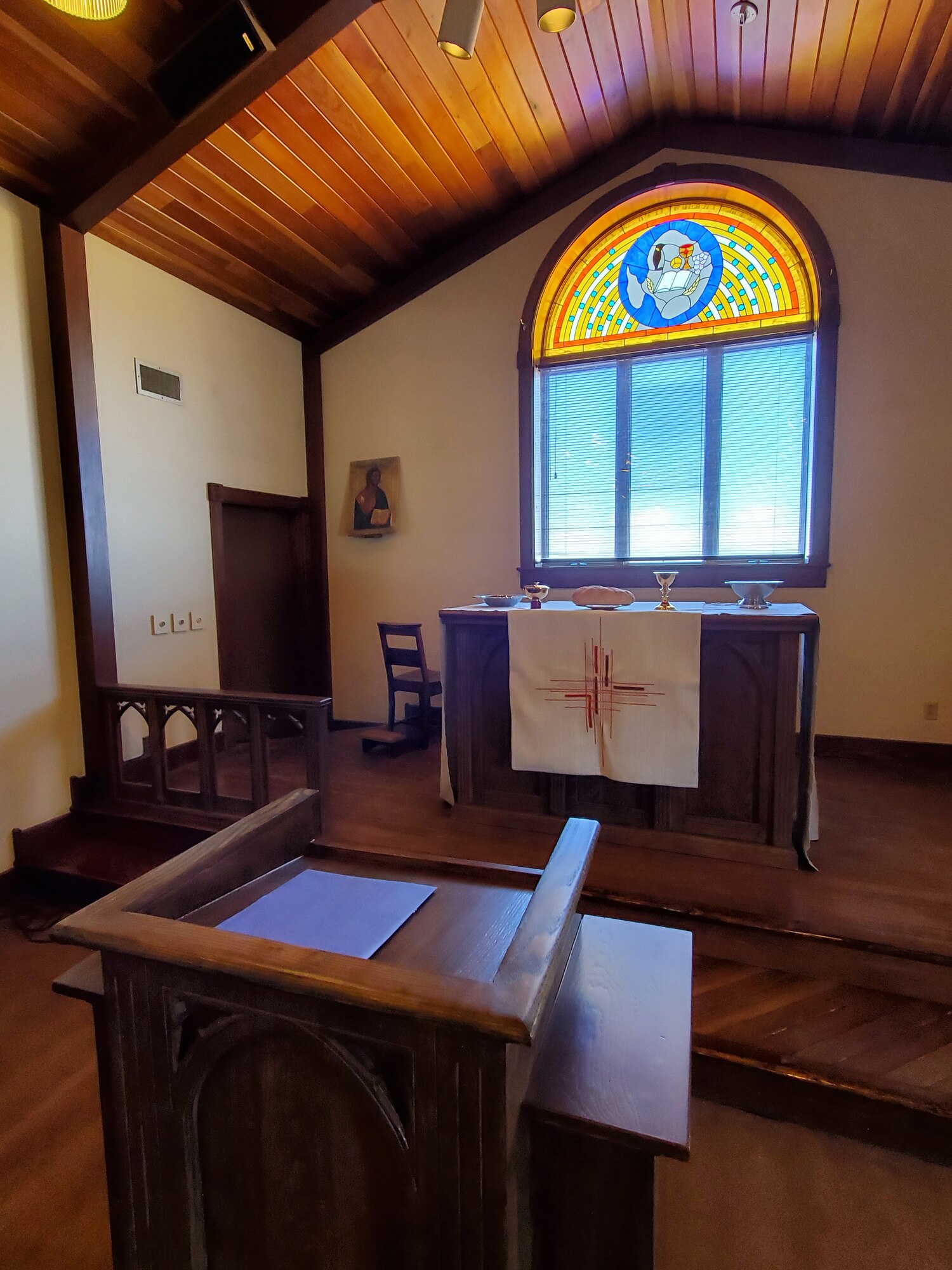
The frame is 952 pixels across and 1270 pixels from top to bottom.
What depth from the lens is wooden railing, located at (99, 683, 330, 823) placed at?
8.43 ft

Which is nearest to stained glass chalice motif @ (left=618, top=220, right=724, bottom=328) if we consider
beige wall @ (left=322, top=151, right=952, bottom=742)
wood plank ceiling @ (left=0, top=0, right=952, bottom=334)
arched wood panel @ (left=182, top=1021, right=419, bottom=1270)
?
beige wall @ (left=322, top=151, right=952, bottom=742)

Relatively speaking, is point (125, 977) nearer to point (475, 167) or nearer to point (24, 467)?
point (24, 467)

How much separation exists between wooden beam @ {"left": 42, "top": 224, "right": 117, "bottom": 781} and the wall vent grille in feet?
0.99

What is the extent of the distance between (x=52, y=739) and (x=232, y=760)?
1.04 m

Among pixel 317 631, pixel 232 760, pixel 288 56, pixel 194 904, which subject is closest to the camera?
pixel 194 904

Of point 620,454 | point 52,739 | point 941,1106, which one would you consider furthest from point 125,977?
point 620,454

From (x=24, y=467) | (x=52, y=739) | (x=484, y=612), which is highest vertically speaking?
(x=24, y=467)

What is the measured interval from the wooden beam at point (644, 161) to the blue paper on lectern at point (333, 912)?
13.3 feet

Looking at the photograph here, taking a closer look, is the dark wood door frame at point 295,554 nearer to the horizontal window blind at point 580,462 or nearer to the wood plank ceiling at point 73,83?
the wood plank ceiling at point 73,83

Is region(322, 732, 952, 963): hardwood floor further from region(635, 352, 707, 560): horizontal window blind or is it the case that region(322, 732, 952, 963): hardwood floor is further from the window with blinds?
region(635, 352, 707, 560): horizontal window blind

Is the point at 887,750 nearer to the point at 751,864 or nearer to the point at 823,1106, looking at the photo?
the point at 751,864

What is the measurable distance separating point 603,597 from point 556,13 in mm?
1796

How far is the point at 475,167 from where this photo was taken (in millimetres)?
3488

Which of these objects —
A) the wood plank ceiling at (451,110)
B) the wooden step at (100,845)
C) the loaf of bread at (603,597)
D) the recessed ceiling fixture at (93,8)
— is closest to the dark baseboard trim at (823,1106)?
the loaf of bread at (603,597)
